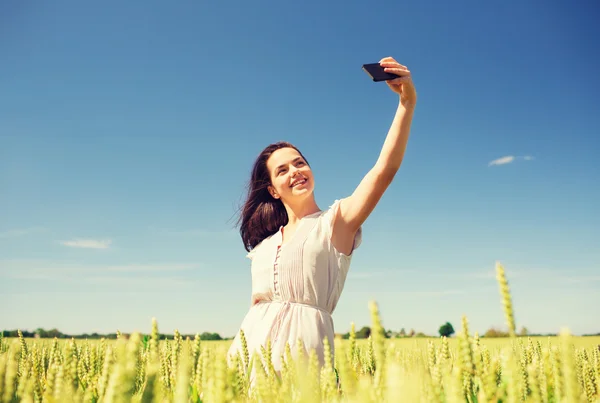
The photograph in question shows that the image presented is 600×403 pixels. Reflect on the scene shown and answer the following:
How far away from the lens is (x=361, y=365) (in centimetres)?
365

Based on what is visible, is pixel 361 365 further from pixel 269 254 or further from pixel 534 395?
pixel 534 395

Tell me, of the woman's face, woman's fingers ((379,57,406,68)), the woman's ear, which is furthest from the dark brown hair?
woman's fingers ((379,57,406,68))

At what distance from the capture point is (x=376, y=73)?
3375 millimetres

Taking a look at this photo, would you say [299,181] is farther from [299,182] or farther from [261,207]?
[261,207]

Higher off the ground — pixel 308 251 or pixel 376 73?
pixel 376 73

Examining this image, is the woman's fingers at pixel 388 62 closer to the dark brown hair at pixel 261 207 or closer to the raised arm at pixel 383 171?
the raised arm at pixel 383 171

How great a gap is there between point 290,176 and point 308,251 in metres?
0.95

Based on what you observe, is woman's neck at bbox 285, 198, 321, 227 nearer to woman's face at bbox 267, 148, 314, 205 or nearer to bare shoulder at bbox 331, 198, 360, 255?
woman's face at bbox 267, 148, 314, 205

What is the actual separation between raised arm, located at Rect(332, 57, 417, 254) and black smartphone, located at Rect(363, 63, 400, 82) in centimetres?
5

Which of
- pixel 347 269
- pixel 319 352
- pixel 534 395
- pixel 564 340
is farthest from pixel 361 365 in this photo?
pixel 564 340

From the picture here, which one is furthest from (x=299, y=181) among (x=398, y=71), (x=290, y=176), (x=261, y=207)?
(x=398, y=71)

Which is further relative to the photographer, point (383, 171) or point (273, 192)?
point (273, 192)

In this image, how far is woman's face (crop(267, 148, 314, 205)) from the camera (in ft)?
15.7

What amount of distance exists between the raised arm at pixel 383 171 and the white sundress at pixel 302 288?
111 millimetres
